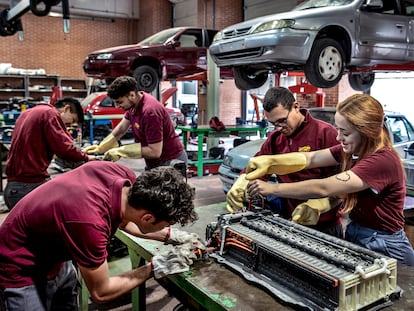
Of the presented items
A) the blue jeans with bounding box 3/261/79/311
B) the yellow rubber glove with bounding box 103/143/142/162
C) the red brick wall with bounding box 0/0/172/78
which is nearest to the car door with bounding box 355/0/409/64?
the yellow rubber glove with bounding box 103/143/142/162

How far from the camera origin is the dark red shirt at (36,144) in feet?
11.3

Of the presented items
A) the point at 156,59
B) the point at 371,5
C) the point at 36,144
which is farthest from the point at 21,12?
the point at 371,5

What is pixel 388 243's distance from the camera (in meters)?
2.06

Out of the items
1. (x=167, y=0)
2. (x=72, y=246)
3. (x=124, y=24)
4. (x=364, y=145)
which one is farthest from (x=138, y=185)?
(x=124, y=24)

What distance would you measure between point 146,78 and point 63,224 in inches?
323

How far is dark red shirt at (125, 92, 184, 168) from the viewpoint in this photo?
390cm

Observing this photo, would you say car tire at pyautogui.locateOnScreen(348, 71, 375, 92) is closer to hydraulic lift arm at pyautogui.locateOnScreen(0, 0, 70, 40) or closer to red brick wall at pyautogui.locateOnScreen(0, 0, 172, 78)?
hydraulic lift arm at pyautogui.locateOnScreen(0, 0, 70, 40)

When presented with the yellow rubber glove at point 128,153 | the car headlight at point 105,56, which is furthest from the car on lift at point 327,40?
the car headlight at point 105,56

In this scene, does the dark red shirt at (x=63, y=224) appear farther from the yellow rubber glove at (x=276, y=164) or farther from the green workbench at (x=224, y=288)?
the yellow rubber glove at (x=276, y=164)

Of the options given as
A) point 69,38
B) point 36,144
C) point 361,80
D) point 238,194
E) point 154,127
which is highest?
point 69,38

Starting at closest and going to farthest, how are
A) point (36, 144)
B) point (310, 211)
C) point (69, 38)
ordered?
1. point (310, 211)
2. point (36, 144)
3. point (69, 38)

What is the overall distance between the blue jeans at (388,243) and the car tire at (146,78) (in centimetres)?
775

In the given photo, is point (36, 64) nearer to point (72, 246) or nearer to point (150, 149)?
point (150, 149)

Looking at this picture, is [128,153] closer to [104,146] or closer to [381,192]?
[104,146]
